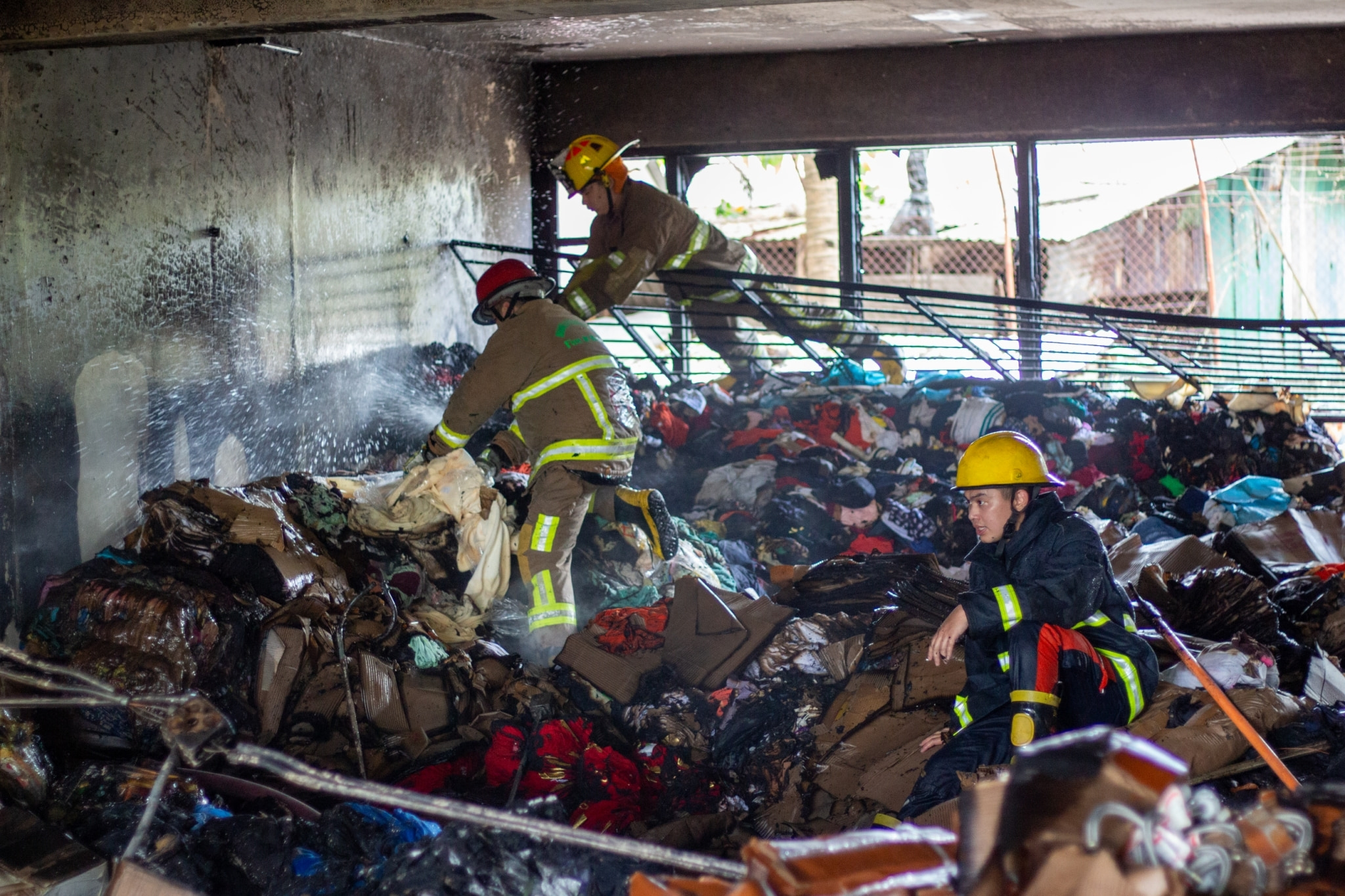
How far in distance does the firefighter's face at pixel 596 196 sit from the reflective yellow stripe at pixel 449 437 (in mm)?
2442

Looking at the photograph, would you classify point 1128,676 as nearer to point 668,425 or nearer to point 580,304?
point 580,304

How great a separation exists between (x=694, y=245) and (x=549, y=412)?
267 centimetres

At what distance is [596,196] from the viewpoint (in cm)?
661

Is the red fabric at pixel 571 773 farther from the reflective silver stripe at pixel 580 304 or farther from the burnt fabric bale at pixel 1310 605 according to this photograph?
the reflective silver stripe at pixel 580 304

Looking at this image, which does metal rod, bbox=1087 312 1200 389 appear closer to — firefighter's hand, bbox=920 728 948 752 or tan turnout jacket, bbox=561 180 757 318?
tan turnout jacket, bbox=561 180 757 318

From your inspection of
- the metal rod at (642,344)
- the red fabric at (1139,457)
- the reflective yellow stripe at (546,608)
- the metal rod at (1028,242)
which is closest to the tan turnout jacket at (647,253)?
the metal rod at (642,344)

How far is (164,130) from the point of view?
4.31m

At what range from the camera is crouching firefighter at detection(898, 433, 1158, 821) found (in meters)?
2.92

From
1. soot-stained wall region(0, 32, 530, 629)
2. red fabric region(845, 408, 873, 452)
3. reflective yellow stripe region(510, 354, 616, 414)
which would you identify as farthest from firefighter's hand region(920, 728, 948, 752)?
red fabric region(845, 408, 873, 452)

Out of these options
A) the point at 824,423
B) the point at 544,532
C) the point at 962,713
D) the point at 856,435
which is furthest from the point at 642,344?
the point at 962,713

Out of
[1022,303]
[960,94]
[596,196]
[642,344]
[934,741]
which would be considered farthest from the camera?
[960,94]

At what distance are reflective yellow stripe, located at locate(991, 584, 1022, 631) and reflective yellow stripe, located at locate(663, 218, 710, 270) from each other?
437 centimetres

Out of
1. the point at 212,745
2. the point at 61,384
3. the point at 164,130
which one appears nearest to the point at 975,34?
the point at 164,130

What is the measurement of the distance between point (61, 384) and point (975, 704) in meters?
3.20
